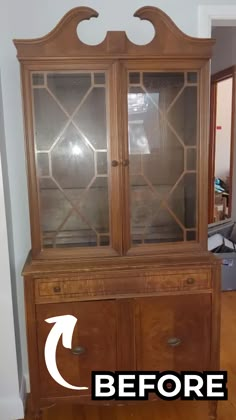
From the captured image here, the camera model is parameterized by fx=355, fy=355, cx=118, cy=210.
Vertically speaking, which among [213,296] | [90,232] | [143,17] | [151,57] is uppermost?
[143,17]

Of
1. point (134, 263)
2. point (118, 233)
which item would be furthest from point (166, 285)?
point (118, 233)

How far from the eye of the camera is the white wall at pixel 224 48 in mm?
3863

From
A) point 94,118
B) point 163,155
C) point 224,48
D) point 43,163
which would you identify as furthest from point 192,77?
point 224,48

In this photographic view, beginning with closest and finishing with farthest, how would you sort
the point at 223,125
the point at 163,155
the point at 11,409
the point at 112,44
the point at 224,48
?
1. the point at 112,44
2. the point at 163,155
3. the point at 11,409
4. the point at 224,48
5. the point at 223,125

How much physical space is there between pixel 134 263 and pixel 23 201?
75cm

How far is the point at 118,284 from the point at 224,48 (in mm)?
3419

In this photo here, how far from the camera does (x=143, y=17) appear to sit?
64.0 inches

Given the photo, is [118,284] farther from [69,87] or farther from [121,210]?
[69,87]

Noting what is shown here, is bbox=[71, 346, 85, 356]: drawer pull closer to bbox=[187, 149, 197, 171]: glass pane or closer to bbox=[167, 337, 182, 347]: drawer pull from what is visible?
bbox=[167, 337, 182, 347]: drawer pull

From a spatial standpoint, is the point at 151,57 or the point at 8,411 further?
the point at 8,411

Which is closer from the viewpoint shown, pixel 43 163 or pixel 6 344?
pixel 43 163

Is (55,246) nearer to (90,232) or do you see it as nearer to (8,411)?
(90,232)

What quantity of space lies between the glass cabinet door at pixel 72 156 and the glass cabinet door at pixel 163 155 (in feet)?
0.49

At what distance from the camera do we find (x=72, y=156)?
1756 mm
